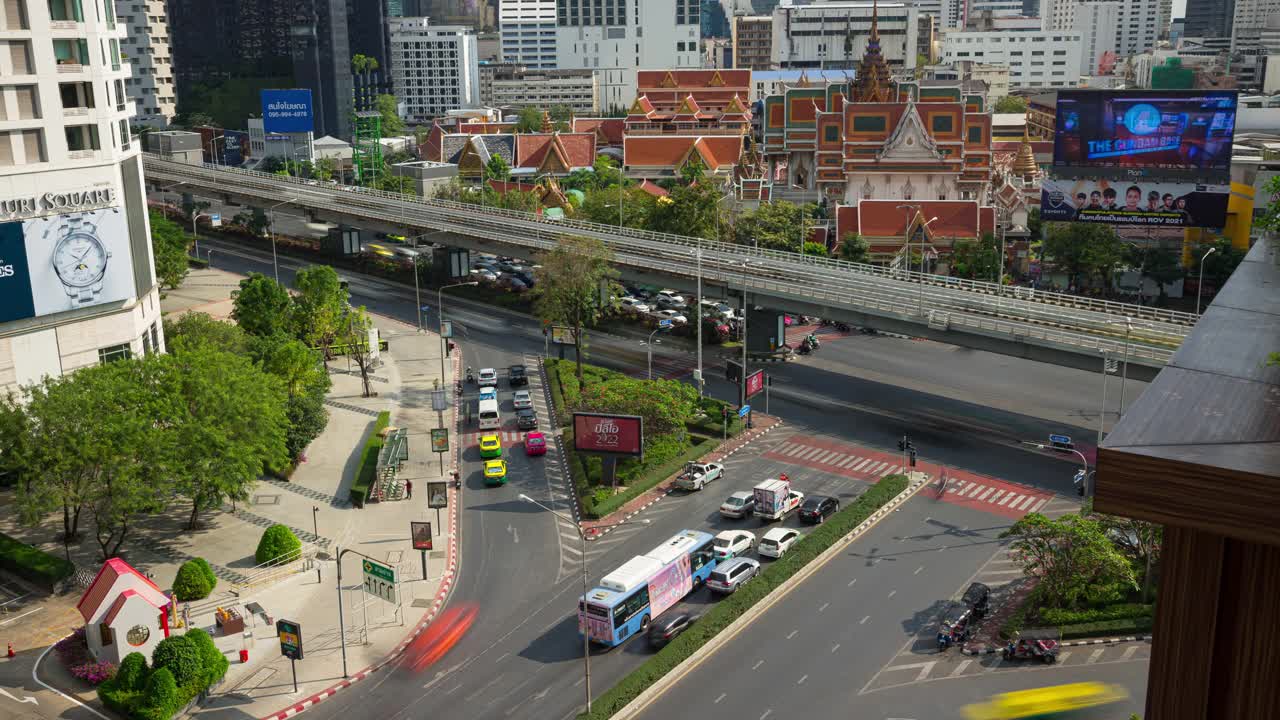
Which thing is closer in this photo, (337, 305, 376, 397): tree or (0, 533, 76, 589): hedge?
(0, 533, 76, 589): hedge

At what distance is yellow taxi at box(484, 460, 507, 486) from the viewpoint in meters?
66.2

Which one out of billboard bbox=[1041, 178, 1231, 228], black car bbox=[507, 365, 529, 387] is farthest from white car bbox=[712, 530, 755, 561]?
billboard bbox=[1041, 178, 1231, 228]

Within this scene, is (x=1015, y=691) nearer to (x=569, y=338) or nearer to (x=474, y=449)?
(x=474, y=449)

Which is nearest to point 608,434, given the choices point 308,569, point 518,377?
point 308,569

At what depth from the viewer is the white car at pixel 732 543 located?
54.8 metres

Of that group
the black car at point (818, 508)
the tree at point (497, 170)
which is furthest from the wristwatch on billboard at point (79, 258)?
the tree at point (497, 170)

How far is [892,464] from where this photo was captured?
68375mm

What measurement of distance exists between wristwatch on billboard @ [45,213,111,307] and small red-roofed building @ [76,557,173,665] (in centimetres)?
2242

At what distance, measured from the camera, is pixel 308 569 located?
56.1 meters

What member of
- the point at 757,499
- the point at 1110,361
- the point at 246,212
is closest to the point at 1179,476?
the point at 757,499

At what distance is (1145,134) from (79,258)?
91.3 metres

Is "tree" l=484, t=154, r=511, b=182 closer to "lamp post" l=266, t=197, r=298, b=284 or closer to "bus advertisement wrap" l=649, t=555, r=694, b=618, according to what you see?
"lamp post" l=266, t=197, r=298, b=284

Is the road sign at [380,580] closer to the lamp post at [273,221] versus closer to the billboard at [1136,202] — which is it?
the lamp post at [273,221]

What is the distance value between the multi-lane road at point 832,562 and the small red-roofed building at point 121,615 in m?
8.23
